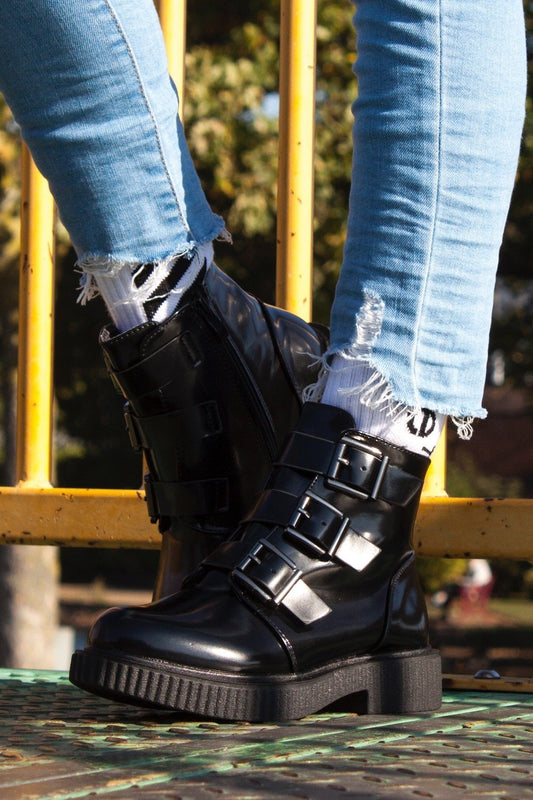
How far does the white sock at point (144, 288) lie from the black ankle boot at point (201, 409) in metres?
0.02

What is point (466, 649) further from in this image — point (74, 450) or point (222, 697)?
point (222, 697)

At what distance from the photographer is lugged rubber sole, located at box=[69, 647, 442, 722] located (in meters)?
1.07

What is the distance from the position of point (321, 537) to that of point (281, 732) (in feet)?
0.71

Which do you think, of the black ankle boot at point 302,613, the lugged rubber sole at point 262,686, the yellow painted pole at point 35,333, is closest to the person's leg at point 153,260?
the black ankle boot at point 302,613

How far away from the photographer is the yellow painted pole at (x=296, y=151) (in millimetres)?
1768

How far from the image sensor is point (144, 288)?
4.17ft

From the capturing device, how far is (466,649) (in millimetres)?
12461

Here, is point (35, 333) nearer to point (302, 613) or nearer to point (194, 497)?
point (194, 497)

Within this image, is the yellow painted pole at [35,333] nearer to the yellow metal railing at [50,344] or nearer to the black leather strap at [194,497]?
the yellow metal railing at [50,344]

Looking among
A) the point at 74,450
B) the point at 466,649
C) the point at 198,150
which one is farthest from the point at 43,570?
the point at 74,450

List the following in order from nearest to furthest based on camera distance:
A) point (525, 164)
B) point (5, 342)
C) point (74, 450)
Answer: point (5, 342) < point (525, 164) < point (74, 450)

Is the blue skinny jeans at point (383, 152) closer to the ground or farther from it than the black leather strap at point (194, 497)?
farther from it

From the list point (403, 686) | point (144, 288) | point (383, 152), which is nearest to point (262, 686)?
point (403, 686)

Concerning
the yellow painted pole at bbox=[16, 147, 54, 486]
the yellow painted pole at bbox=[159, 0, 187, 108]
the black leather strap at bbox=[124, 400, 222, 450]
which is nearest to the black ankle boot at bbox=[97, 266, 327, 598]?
the black leather strap at bbox=[124, 400, 222, 450]
